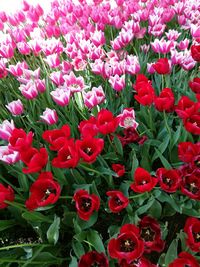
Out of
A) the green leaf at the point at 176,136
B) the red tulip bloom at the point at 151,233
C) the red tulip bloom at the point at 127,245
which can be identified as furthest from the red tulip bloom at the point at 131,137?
the red tulip bloom at the point at 127,245

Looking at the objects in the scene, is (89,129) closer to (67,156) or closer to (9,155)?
(67,156)

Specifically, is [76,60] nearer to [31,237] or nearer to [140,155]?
[140,155]

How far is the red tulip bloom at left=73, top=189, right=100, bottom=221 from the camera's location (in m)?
1.26

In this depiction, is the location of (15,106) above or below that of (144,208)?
above

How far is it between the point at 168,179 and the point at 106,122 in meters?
0.28

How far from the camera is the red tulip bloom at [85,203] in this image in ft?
4.12

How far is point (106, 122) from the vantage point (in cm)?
137

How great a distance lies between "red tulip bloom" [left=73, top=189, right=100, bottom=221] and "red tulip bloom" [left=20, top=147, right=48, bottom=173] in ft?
0.51

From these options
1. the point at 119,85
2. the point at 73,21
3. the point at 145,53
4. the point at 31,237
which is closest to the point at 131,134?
the point at 119,85

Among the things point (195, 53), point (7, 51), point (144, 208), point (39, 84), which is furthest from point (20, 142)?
point (7, 51)

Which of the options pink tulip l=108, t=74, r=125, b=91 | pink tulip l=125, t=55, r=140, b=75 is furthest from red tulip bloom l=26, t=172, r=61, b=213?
pink tulip l=125, t=55, r=140, b=75

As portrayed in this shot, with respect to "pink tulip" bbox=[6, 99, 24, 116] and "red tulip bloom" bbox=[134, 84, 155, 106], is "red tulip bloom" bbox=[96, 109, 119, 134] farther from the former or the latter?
"pink tulip" bbox=[6, 99, 24, 116]

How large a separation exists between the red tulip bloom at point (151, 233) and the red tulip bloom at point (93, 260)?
0.14 m

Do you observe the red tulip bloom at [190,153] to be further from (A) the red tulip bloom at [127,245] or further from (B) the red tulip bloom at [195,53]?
(B) the red tulip bloom at [195,53]
